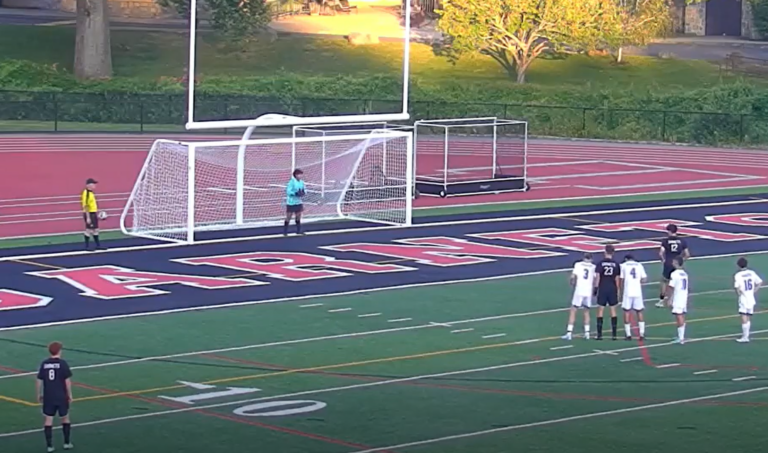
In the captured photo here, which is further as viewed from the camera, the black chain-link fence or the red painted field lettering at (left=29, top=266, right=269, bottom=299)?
the black chain-link fence

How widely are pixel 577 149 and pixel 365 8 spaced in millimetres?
14453

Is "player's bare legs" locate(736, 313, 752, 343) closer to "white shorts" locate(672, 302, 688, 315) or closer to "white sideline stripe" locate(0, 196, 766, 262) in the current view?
"white shorts" locate(672, 302, 688, 315)

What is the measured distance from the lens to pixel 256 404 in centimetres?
1834

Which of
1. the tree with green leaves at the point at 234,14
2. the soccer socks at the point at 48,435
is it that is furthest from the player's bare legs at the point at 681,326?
the tree with green leaves at the point at 234,14

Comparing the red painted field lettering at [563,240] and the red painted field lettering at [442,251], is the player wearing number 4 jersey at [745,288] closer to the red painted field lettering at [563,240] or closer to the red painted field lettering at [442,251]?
the red painted field lettering at [442,251]

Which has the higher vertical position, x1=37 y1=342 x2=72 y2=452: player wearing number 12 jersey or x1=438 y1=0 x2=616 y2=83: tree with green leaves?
x1=438 y1=0 x2=616 y2=83: tree with green leaves

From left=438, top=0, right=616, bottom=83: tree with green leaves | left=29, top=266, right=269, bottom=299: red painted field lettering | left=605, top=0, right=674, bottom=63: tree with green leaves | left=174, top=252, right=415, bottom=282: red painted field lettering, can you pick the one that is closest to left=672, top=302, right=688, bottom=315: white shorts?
left=174, top=252, right=415, bottom=282: red painted field lettering

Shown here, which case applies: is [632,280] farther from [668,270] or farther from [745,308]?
[668,270]

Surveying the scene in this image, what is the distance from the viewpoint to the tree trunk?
60031mm

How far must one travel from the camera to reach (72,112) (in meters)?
57.7

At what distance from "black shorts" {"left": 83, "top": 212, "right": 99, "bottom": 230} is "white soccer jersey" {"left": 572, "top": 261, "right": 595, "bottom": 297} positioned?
37.3 ft

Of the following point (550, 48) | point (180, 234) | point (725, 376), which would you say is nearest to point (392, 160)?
point (180, 234)

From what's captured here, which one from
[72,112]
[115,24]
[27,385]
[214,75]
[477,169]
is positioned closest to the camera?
[27,385]

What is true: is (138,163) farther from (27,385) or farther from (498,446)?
(498,446)
